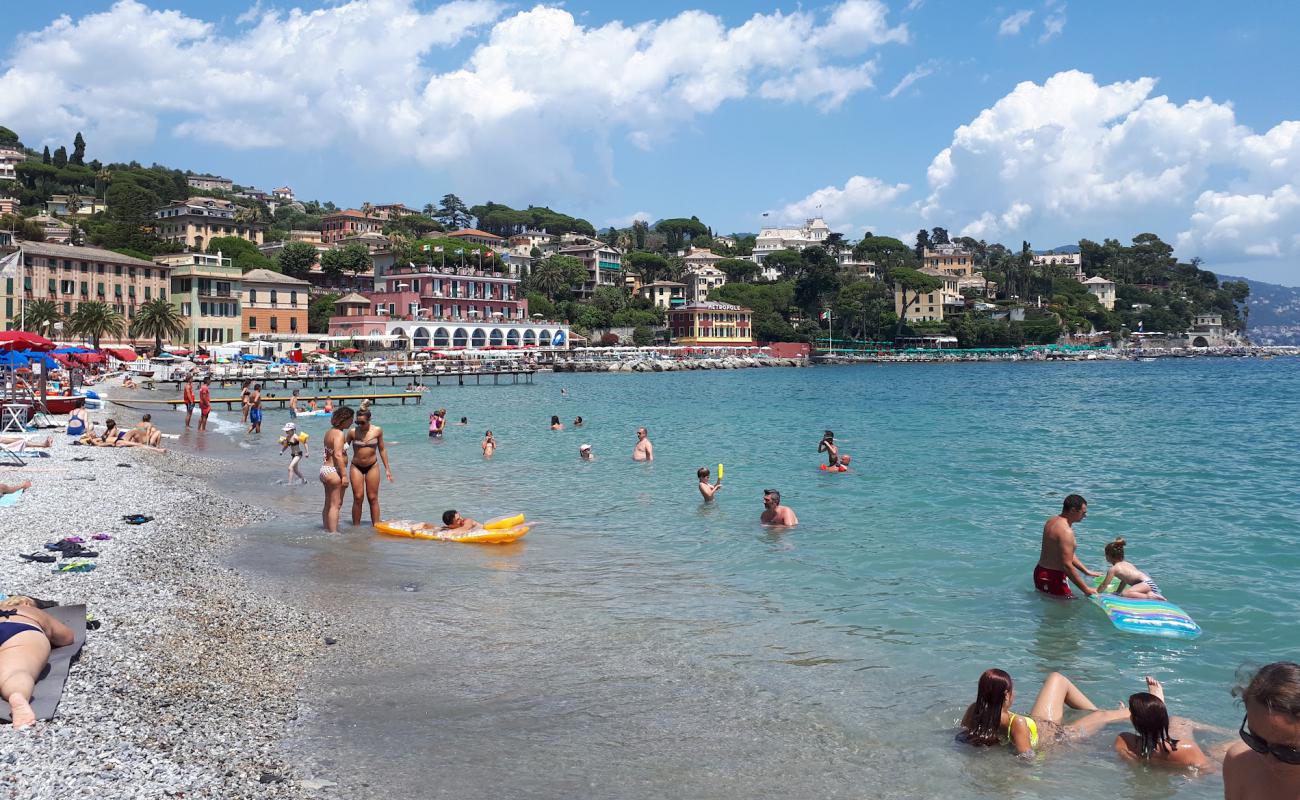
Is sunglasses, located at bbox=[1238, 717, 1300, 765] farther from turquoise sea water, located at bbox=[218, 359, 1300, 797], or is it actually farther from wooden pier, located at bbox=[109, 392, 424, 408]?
wooden pier, located at bbox=[109, 392, 424, 408]

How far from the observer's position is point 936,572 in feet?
37.9

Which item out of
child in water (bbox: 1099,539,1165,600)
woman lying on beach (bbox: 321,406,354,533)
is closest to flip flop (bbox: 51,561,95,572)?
woman lying on beach (bbox: 321,406,354,533)

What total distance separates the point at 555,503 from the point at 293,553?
6.12m

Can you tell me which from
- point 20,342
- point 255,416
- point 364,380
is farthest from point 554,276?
point 20,342

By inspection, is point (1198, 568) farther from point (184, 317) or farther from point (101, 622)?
point (184, 317)

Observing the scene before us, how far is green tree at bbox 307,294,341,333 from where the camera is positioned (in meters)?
92.7

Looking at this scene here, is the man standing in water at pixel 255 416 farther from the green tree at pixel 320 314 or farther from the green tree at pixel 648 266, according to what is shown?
the green tree at pixel 648 266

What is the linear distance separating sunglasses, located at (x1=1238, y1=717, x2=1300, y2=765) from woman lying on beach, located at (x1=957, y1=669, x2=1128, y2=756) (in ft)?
9.43

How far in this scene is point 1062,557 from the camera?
32.4ft

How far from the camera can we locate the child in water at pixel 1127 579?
31.2ft

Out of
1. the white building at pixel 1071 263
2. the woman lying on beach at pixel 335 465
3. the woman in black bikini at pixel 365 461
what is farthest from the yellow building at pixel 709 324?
the woman lying on beach at pixel 335 465

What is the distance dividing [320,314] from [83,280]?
27.1 metres

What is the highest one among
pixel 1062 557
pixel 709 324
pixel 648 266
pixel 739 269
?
pixel 739 269

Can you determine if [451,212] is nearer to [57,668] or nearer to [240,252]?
[240,252]
